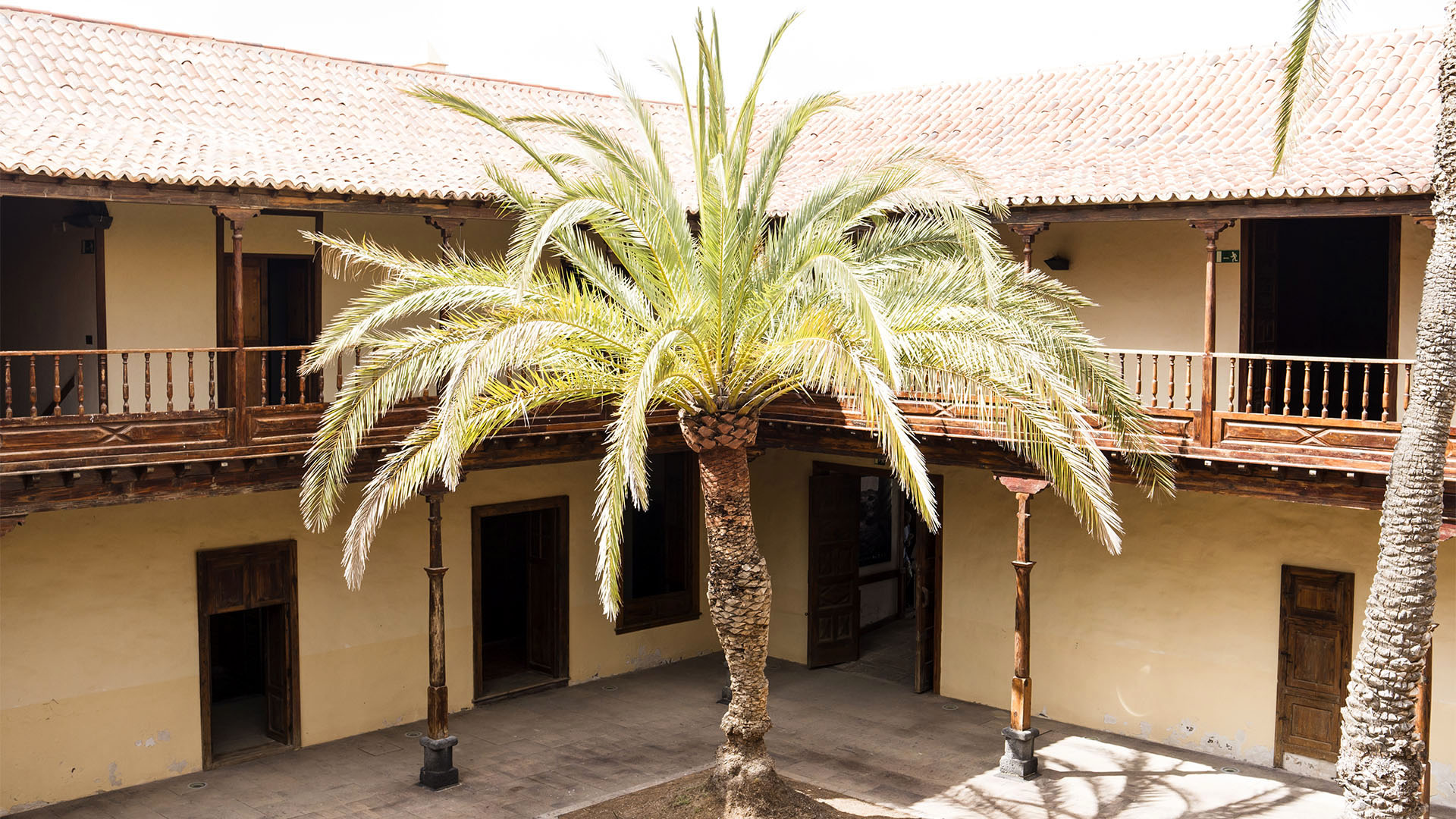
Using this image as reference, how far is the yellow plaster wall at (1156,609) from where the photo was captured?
38.2 feet

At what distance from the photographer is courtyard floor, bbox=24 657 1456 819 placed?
10.8 m

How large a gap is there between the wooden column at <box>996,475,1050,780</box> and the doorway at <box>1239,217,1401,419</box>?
2540mm

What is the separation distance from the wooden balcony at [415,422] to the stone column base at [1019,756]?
7.93 ft

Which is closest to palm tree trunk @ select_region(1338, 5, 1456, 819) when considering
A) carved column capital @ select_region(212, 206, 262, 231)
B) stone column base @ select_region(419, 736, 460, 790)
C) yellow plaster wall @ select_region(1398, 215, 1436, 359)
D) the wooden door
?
yellow plaster wall @ select_region(1398, 215, 1436, 359)

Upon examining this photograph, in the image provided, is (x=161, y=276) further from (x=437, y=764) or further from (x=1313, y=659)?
(x=1313, y=659)

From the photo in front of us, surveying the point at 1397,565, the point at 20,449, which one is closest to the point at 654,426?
the point at 20,449

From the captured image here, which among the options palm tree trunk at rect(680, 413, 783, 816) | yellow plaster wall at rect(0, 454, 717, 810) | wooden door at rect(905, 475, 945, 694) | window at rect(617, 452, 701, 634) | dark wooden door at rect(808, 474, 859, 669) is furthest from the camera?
window at rect(617, 452, 701, 634)

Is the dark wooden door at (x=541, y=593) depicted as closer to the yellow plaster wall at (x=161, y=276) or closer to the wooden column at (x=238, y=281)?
the yellow plaster wall at (x=161, y=276)

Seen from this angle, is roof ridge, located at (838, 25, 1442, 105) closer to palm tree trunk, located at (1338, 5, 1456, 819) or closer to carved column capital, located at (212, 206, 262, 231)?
palm tree trunk, located at (1338, 5, 1456, 819)

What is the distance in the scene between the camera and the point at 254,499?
1201cm

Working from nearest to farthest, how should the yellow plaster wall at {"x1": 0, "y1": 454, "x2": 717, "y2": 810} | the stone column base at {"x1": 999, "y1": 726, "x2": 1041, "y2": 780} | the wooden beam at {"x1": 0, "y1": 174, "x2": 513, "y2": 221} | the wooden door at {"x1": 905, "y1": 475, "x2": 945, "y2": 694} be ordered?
the wooden beam at {"x1": 0, "y1": 174, "x2": 513, "y2": 221}
the yellow plaster wall at {"x1": 0, "y1": 454, "x2": 717, "y2": 810}
the stone column base at {"x1": 999, "y1": 726, "x2": 1041, "y2": 780}
the wooden door at {"x1": 905, "y1": 475, "x2": 945, "y2": 694}

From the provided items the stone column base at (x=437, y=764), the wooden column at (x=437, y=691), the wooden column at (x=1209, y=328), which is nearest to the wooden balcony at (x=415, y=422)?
the wooden column at (x=1209, y=328)

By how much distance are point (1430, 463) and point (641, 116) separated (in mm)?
5806

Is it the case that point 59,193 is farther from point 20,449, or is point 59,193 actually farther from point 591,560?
point 591,560
